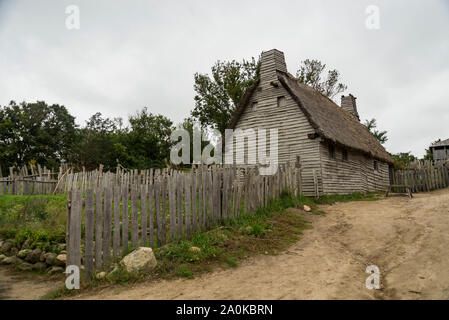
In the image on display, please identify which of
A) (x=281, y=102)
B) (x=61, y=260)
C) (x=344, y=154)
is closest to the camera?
(x=61, y=260)

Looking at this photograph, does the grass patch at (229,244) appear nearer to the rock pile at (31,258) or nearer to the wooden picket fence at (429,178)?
the rock pile at (31,258)

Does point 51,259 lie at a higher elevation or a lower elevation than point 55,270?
higher

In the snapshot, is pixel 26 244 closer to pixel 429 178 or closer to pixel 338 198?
pixel 338 198

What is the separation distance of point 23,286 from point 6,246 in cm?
243

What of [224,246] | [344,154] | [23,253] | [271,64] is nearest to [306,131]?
[344,154]

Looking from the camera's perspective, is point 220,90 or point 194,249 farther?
point 220,90

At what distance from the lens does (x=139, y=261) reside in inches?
167

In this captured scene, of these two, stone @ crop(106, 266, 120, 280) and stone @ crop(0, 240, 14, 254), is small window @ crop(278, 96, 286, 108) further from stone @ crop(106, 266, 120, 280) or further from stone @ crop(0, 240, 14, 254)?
stone @ crop(0, 240, 14, 254)

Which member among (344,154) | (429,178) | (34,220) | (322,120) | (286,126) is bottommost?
(34,220)

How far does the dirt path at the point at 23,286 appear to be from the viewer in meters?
4.10

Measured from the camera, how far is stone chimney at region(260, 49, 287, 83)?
1451 centimetres

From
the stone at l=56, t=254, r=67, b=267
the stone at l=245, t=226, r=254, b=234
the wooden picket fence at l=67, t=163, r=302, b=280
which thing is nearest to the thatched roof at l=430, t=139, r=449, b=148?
the wooden picket fence at l=67, t=163, r=302, b=280

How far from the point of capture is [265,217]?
7344mm

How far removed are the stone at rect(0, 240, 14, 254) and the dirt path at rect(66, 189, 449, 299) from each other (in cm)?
414
